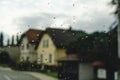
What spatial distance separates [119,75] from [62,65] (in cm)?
2188

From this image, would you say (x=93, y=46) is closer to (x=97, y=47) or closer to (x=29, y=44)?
(x=97, y=47)

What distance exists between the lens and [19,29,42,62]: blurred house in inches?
2896

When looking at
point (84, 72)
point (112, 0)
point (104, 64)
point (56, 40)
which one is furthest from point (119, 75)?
point (56, 40)

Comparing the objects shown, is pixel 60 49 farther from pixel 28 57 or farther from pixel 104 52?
pixel 104 52

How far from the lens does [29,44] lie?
74125 mm

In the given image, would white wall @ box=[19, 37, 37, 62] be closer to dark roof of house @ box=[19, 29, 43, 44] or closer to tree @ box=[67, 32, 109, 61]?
dark roof of house @ box=[19, 29, 43, 44]

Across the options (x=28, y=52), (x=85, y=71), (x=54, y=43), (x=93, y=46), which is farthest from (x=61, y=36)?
(x=93, y=46)

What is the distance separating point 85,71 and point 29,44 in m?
35.1

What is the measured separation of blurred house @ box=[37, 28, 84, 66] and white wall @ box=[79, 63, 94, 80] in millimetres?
18788

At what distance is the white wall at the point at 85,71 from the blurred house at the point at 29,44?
1266 inches

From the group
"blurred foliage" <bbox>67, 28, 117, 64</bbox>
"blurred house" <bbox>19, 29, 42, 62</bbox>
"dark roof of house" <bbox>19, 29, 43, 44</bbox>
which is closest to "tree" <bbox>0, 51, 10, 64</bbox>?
"blurred house" <bbox>19, 29, 42, 62</bbox>

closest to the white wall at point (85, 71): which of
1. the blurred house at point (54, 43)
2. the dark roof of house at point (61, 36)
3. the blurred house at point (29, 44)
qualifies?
the blurred house at point (54, 43)

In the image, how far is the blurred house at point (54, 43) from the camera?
60.9 metres

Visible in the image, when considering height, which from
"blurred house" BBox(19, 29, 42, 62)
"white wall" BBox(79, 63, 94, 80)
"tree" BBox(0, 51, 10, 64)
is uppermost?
"blurred house" BBox(19, 29, 42, 62)
